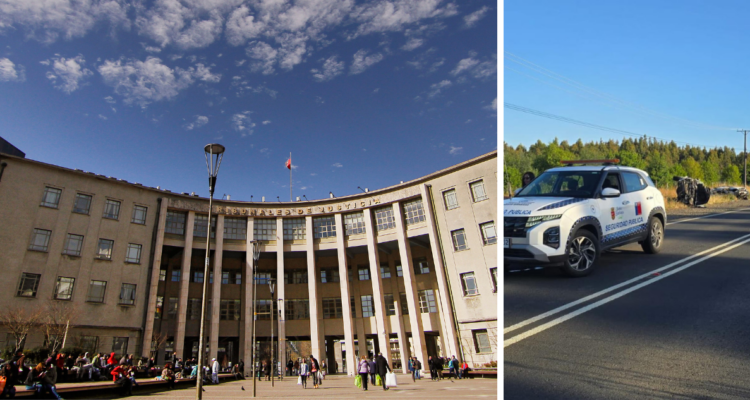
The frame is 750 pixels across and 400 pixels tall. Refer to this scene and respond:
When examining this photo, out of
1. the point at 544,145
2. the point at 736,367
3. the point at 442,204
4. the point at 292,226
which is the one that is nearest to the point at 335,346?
the point at 292,226

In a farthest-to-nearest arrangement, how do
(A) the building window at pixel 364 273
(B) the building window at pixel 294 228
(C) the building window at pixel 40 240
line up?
(A) the building window at pixel 364 273
(B) the building window at pixel 294 228
(C) the building window at pixel 40 240

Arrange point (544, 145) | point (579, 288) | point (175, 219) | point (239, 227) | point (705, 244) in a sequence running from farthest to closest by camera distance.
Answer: point (239, 227) < point (175, 219) < point (544, 145) < point (705, 244) < point (579, 288)

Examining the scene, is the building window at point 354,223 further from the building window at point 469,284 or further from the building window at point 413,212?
the building window at point 469,284

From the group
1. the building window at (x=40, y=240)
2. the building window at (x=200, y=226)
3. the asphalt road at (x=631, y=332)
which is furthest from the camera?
the building window at (x=200, y=226)

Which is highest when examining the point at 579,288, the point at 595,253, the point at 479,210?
the point at 479,210

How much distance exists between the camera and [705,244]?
32.9 feet

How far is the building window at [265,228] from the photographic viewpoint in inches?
1125

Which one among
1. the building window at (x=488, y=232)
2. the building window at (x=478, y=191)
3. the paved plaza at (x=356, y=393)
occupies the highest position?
the building window at (x=478, y=191)

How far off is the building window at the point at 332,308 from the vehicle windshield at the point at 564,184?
2208 cm

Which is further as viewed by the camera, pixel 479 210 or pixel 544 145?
pixel 479 210

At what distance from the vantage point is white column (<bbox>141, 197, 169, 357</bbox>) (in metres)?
Result: 23.1

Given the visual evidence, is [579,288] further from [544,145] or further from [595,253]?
[544,145]

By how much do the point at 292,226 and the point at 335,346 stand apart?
7950 mm

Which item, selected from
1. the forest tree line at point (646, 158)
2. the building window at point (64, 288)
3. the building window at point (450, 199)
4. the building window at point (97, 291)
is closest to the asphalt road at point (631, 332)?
the forest tree line at point (646, 158)
